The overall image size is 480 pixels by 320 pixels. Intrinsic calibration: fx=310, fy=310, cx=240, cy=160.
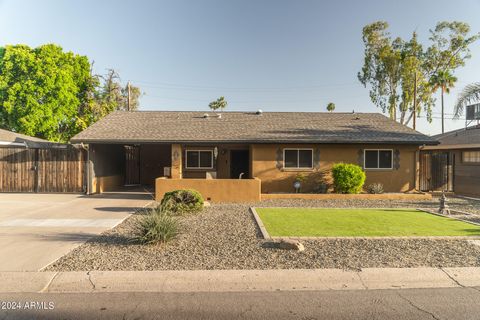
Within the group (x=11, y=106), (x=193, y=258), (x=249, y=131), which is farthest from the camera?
(x=11, y=106)

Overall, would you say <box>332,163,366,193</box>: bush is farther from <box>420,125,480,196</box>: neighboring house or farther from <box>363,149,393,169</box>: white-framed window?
<box>420,125,480,196</box>: neighboring house

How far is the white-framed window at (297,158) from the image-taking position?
15.8 m

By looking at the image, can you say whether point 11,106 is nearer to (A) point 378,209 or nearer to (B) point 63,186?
(B) point 63,186

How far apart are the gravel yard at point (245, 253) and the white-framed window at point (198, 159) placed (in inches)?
351

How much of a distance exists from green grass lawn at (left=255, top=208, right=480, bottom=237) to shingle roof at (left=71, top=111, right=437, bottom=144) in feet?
16.8

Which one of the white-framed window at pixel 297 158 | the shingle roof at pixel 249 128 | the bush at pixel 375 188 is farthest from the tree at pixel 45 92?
the bush at pixel 375 188

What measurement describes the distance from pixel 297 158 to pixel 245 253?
398 inches

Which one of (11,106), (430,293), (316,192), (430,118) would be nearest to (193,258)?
(430,293)

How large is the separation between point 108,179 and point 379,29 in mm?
32598

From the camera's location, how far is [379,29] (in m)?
Result: 34.5

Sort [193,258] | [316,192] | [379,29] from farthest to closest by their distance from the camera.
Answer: [379,29] < [316,192] < [193,258]

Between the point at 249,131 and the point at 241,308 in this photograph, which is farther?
the point at 249,131

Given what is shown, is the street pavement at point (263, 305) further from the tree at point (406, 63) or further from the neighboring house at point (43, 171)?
the tree at point (406, 63)

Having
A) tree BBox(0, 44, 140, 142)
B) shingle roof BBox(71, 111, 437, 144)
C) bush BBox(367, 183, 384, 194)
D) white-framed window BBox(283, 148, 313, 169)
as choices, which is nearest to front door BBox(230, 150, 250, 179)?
shingle roof BBox(71, 111, 437, 144)
